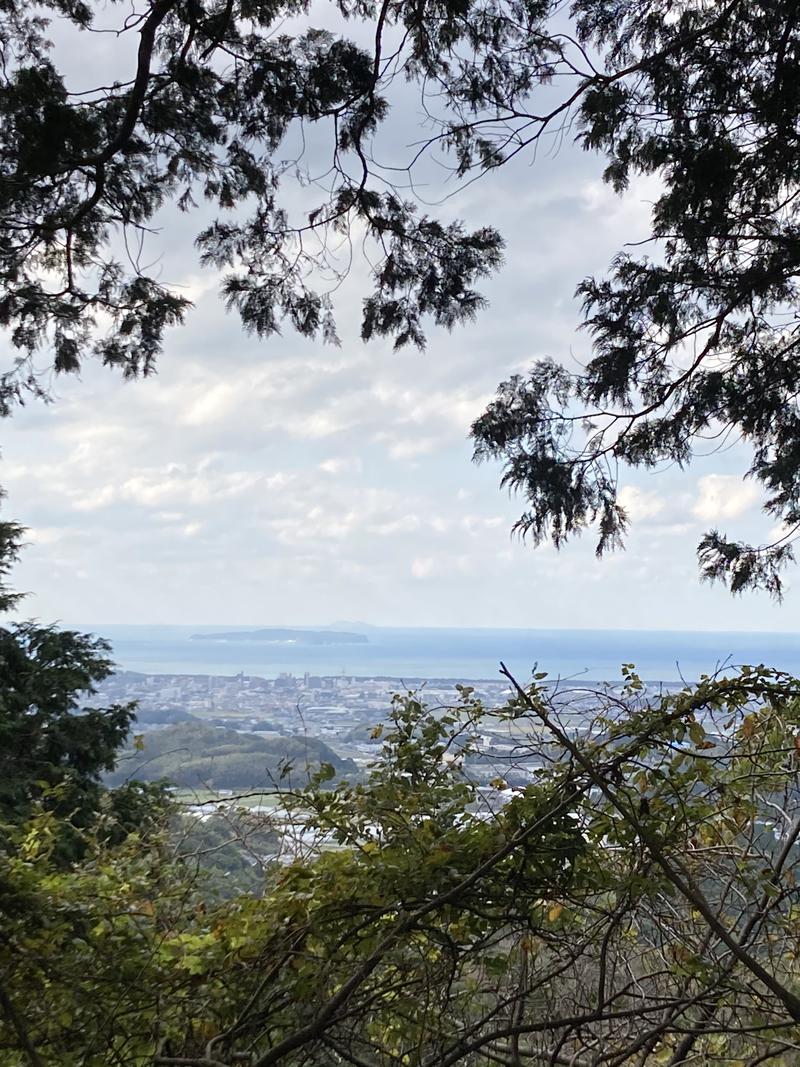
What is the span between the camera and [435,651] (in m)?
9.90

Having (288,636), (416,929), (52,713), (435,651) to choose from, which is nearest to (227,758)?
(416,929)

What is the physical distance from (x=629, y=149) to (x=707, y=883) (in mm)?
2368

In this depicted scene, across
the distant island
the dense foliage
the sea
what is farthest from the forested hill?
the distant island

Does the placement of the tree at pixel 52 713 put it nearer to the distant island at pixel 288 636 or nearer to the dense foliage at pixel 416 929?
the distant island at pixel 288 636

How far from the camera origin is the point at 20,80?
2.65m

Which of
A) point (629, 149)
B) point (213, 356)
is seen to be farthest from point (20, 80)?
point (629, 149)

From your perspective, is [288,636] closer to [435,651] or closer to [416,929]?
[435,651]

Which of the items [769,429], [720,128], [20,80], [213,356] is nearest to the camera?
[20,80]

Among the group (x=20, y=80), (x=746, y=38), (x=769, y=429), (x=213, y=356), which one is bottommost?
(x=769, y=429)

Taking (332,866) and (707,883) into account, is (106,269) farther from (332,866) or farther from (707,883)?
(707,883)

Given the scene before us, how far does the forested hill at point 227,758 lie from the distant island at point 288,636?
4991 millimetres

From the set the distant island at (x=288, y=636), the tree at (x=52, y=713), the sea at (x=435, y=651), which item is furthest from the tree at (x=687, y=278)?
the distant island at (x=288, y=636)

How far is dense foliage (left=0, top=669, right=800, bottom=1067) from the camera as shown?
143 cm

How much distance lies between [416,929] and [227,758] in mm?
2765
